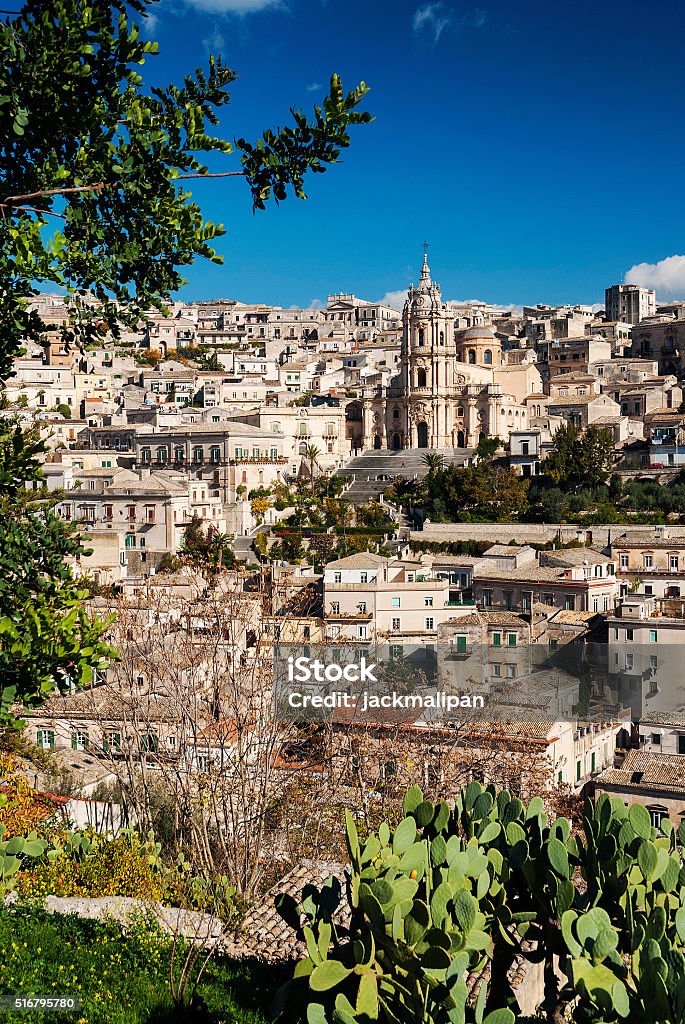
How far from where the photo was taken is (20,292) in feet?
20.6

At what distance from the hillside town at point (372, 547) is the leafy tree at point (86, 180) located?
446mm

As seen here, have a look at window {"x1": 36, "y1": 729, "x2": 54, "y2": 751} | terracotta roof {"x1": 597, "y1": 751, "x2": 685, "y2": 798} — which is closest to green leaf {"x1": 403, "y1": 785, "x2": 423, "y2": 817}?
window {"x1": 36, "y1": 729, "x2": 54, "y2": 751}

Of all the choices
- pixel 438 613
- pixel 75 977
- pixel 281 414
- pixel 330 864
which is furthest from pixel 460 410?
pixel 75 977

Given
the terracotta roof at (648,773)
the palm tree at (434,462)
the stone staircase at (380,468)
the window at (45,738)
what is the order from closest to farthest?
the window at (45,738)
the terracotta roof at (648,773)
the palm tree at (434,462)
the stone staircase at (380,468)

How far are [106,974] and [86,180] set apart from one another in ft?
19.3

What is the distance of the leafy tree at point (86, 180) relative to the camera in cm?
576

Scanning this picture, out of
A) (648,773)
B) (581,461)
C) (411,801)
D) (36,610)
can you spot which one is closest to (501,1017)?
(411,801)

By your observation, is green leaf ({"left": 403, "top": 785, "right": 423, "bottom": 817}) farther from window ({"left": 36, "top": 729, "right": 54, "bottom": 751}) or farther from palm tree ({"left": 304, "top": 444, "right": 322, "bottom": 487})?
palm tree ({"left": 304, "top": 444, "right": 322, "bottom": 487})

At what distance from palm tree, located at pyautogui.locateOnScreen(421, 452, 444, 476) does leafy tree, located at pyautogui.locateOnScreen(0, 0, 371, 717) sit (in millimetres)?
40918

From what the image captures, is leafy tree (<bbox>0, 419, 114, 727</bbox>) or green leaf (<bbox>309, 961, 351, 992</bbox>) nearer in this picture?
leafy tree (<bbox>0, 419, 114, 727</bbox>)

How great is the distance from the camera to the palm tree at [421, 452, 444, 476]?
4858 centimetres

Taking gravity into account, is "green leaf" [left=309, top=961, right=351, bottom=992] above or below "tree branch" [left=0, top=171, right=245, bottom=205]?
below

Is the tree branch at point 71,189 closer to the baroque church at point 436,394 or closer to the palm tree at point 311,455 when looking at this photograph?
the palm tree at point 311,455

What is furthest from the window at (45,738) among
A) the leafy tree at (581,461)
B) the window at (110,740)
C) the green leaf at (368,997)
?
the leafy tree at (581,461)
